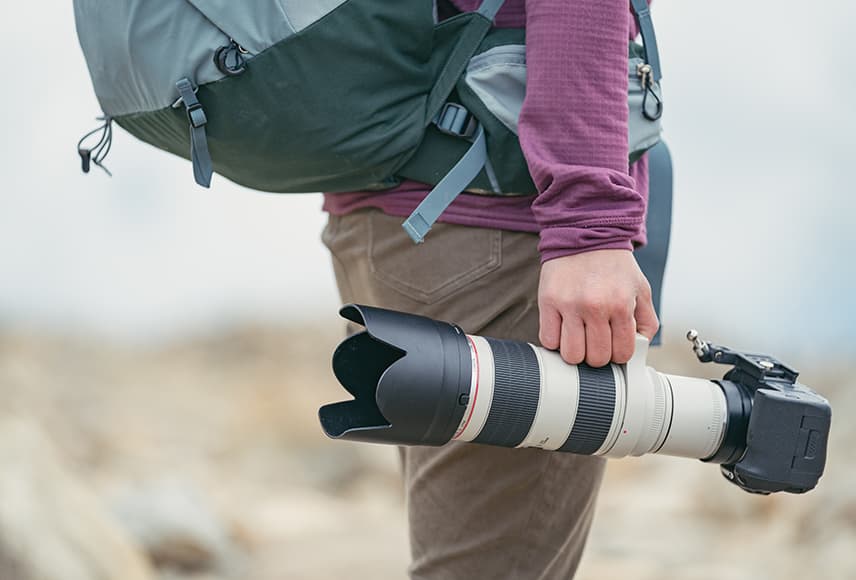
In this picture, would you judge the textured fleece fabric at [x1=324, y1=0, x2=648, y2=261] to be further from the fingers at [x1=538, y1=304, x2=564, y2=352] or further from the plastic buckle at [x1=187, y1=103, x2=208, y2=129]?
the plastic buckle at [x1=187, y1=103, x2=208, y2=129]

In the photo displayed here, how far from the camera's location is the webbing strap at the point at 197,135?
132cm

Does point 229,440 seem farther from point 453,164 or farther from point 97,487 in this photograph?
point 453,164

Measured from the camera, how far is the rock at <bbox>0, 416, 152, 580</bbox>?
2.85 meters

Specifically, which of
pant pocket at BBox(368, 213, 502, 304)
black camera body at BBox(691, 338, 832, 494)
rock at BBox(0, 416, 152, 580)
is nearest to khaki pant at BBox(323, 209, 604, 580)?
pant pocket at BBox(368, 213, 502, 304)

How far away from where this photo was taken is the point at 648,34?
56.9 inches

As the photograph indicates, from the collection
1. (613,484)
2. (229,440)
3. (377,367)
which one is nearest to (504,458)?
(377,367)

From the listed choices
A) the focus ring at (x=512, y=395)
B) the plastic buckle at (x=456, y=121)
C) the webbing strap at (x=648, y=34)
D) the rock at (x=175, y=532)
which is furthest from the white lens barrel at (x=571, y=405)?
the rock at (x=175, y=532)

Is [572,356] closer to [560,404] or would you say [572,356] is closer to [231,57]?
[560,404]

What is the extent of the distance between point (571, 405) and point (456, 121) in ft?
1.30

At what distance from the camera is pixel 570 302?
50.9 inches

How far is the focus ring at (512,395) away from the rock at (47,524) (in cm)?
195

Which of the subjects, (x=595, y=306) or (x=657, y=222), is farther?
(x=657, y=222)

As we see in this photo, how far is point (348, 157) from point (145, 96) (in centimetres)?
28

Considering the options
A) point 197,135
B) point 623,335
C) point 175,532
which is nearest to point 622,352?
point 623,335
